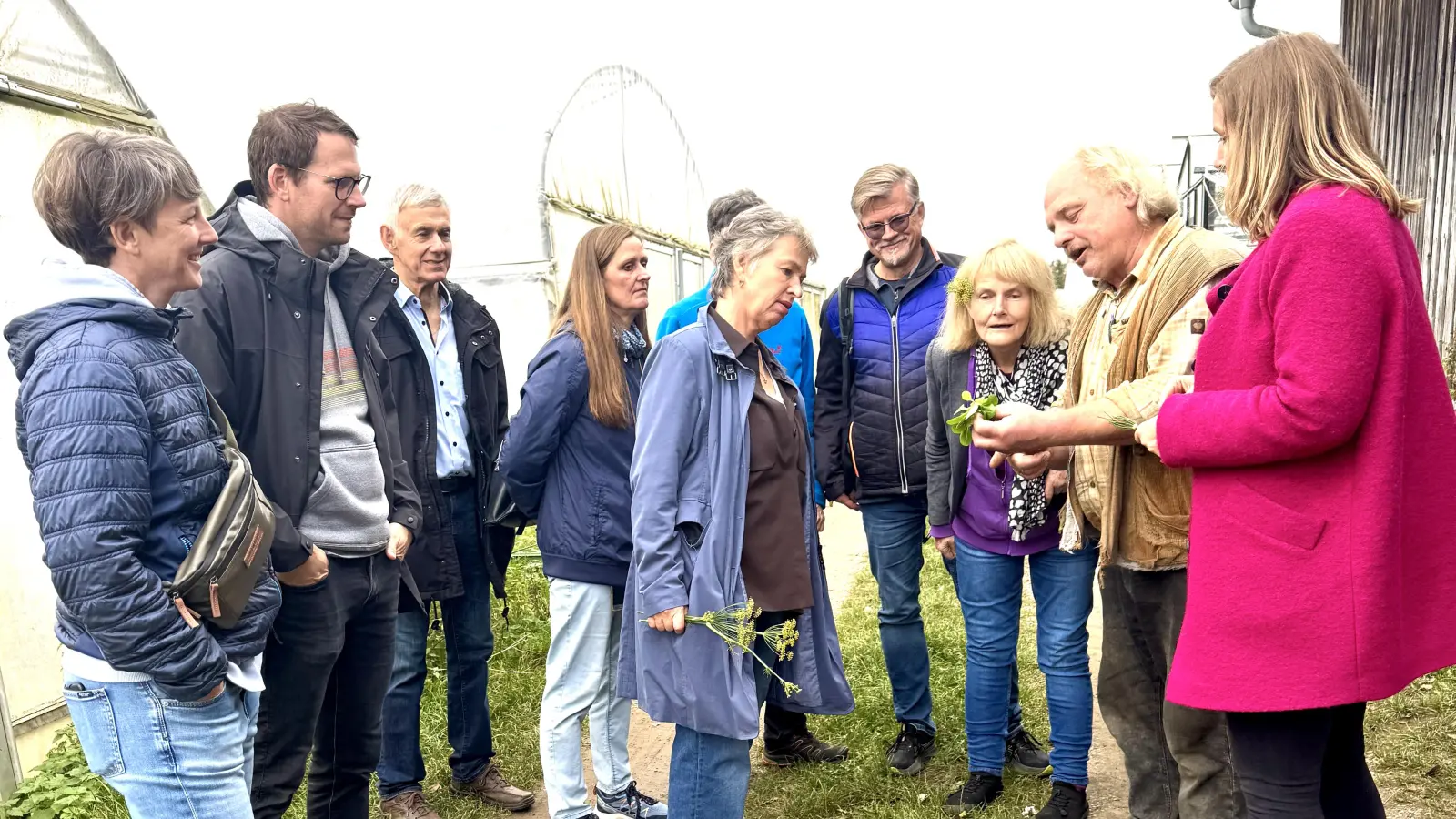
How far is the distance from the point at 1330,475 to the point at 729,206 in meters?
3.03

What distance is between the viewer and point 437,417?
4.23 meters

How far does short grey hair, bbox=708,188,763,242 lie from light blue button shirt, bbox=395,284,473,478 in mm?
1230

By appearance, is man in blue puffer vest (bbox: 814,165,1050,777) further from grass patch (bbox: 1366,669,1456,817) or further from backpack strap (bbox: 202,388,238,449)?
backpack strap (bbox: 202,388,238,449)

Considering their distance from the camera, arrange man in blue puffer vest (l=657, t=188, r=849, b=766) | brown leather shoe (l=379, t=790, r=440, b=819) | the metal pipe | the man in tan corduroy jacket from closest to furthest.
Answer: the man in tan corduroy jacket → brown leather shoe (l=379, t=790, r=440, b=819) → man in blue puffer vest (l=657, t=188, r=849, b=766) → the metal pipe

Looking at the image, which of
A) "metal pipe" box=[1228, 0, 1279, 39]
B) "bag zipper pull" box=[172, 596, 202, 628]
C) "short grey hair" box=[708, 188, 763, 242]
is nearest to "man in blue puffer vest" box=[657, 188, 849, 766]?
"short grey hair" box=[708, 188, 763, 242]

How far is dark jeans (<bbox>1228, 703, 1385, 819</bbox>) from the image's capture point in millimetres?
2062

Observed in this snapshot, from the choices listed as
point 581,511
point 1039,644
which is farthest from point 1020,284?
point 581,511

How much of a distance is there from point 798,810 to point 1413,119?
7.45m

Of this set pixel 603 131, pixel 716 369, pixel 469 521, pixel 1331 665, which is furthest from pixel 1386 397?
pixel 603 131

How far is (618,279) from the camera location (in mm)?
3988

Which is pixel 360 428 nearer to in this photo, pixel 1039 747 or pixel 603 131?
pixel 1039 747

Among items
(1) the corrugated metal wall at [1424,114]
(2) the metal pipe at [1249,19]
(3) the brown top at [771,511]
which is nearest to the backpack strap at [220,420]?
(3) the brown top at [771,511]

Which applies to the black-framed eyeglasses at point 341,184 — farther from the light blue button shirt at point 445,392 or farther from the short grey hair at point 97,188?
the light blue button shirt at point 445,392

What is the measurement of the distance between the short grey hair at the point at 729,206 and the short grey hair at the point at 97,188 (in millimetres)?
2611
